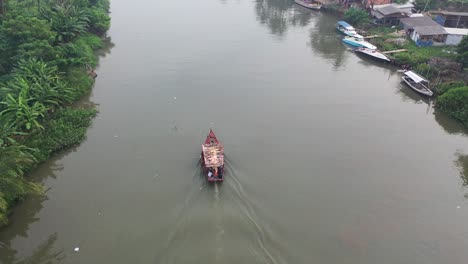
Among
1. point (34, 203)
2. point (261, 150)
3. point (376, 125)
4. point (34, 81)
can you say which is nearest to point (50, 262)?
point (34, 203)

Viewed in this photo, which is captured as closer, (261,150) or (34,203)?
(34,203)

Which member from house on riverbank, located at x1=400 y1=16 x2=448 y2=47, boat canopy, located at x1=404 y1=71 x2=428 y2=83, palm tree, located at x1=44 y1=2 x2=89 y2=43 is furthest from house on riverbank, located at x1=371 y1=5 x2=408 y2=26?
palm tree, located at x1=44 y1=2 x2=89 y2=43

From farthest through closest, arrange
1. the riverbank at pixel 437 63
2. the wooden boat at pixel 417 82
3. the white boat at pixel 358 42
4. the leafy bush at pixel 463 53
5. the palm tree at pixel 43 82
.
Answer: the white boat at pixel 358 42, the leafy bush at pixel 463 53, the wooden boat at pixel 417 82, the riverbank at pixel 437 63, the palm tree at pixel 43 82

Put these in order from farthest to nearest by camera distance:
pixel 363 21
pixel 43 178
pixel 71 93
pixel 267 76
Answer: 1. pixel 363 21
2. pixel 267 76
3. pixel 71 93
4. pixel 43 178

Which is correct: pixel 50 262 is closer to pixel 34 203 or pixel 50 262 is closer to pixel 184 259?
pixel 34 203

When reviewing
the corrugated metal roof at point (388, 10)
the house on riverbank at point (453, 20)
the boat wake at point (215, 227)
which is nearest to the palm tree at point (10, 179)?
the boat wake at point (215, 227)

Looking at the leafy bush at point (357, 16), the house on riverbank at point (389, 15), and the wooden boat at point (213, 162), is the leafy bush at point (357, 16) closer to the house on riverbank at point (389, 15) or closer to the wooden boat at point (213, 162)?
the house on riverbank at point (389, 15)
